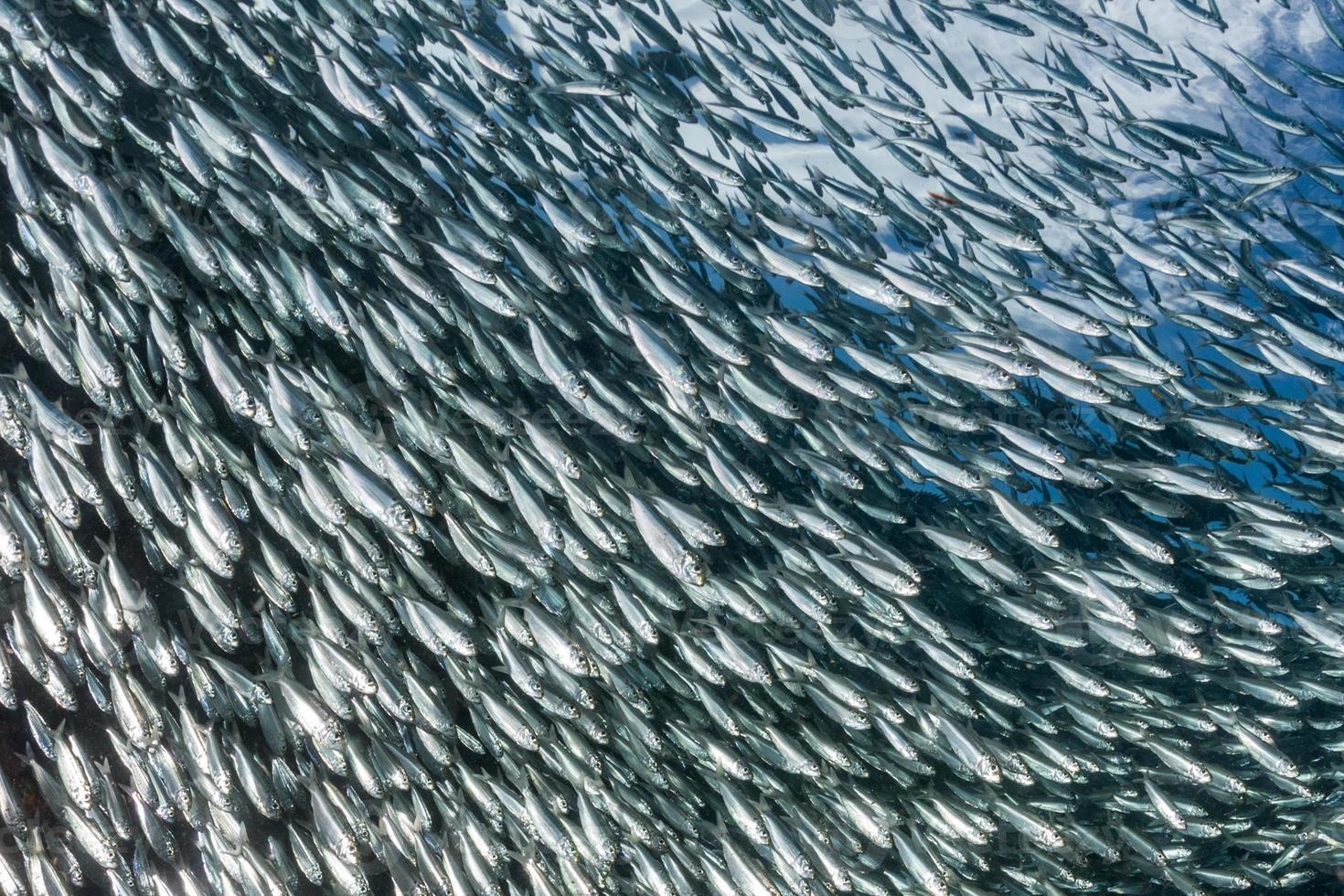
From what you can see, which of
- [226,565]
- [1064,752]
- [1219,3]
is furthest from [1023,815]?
[1219,3]

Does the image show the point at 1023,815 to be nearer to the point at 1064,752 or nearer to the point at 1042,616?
the point at 1064,752

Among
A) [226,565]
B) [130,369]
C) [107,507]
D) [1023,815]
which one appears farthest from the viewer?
[1023,815]

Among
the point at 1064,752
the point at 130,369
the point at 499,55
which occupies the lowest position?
the point at 1064,752

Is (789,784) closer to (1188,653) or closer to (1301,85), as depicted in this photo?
(1188,653)

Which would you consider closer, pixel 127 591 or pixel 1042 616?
pixel 127 591

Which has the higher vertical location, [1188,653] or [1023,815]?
[1188,653]

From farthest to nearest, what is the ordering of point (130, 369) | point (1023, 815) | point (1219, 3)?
1. point (1219, 3)
2. point (1023, 815)
3. point (130, 369)
